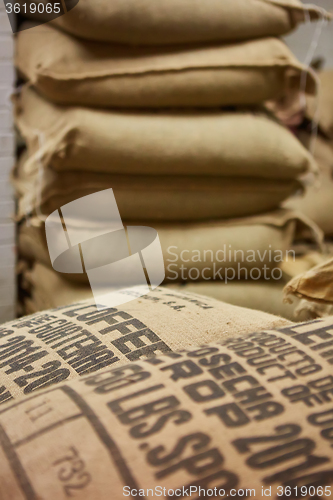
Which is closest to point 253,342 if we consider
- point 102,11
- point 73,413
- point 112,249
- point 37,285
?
point 73,413

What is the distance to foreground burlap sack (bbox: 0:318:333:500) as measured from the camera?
0.29m

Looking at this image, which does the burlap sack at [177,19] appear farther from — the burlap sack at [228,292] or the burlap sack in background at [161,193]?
the burlap sack at [228,292]

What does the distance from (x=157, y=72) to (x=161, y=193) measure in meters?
0.27

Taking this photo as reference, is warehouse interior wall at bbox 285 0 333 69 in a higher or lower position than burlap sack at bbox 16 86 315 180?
higher

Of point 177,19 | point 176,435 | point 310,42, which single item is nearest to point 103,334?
point 176,435

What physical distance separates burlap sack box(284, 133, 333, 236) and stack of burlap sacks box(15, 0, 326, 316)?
0.64 ft

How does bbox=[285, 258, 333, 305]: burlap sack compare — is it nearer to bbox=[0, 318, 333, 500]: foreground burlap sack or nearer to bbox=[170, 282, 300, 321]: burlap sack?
bbox=[0, 318, 333, 500]: foreground burlap sack

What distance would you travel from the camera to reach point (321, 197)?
136 centimetres

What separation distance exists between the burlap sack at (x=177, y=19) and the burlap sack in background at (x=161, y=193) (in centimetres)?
31

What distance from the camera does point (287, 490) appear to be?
0.30 meters

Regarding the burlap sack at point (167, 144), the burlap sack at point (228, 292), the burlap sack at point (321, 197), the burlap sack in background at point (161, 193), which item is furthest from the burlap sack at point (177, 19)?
the burlap sack at point (228, 292)

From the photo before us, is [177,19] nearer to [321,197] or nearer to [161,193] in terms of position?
[161,193]

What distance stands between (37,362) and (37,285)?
2.65 ft

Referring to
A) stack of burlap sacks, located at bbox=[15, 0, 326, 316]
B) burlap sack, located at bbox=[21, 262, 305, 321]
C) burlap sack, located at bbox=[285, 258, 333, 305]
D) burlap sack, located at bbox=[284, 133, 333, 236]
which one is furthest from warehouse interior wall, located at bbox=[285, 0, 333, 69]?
burlap sack, located at bbox=[285, 258, 333, 305]
